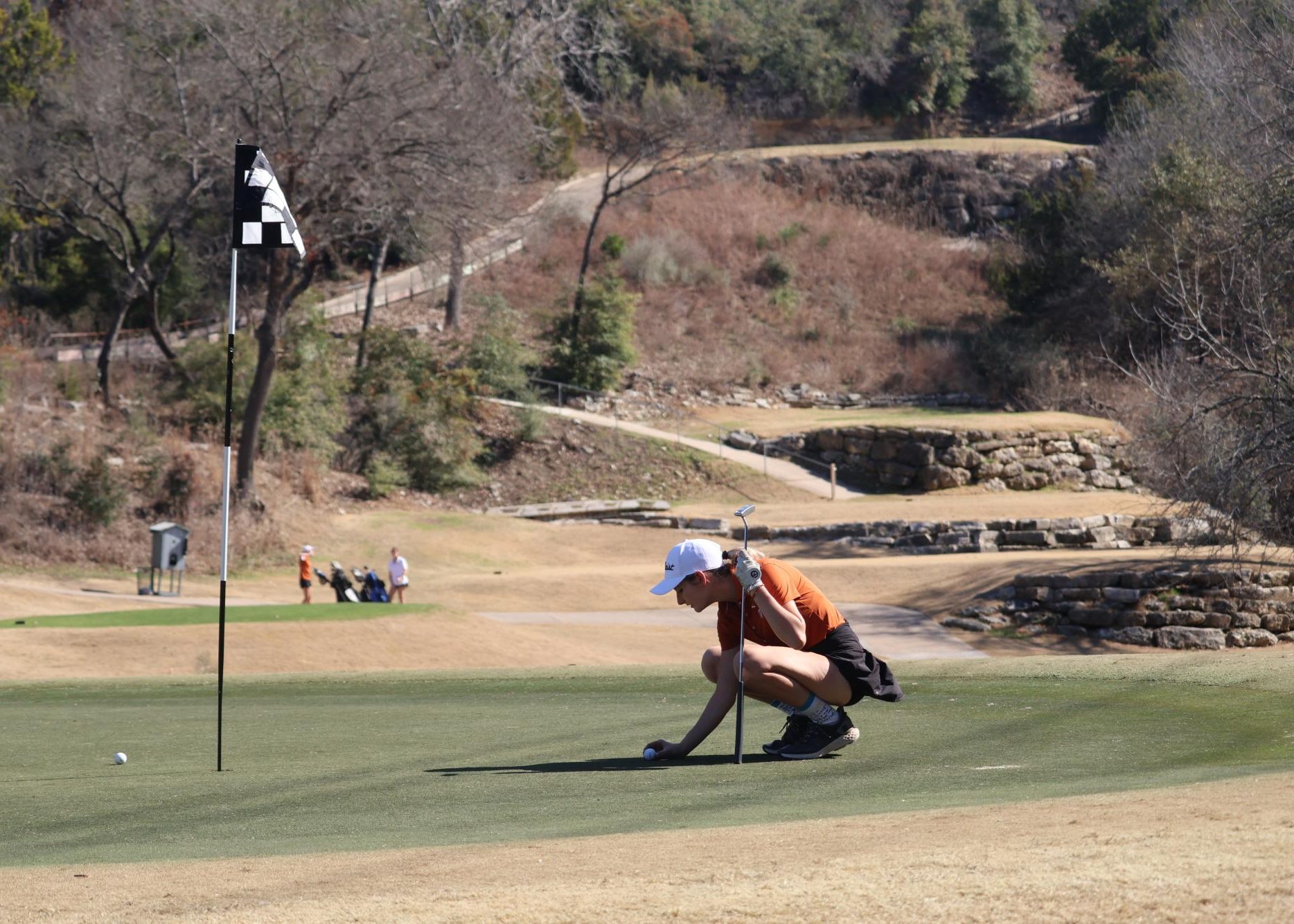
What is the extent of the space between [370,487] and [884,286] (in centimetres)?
3178

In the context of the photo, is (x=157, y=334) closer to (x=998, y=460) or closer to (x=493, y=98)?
(x=493, y=98)

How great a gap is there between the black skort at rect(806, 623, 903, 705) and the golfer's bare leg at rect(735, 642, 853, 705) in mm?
42

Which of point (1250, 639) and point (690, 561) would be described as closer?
point (690, 561)

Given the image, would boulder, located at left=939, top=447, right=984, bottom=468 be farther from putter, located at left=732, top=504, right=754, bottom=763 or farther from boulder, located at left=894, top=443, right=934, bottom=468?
putter, located at left=732, top=504, right=754, bottom=763

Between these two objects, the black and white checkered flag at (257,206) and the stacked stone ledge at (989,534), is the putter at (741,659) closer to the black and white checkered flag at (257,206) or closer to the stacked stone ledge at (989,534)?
the black and white checkered flag at (257,206)

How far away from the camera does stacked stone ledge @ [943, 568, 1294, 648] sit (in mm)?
26812

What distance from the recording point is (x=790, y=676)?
28.6 ft

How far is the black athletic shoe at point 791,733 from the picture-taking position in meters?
9.09

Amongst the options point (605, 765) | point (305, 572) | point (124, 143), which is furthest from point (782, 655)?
point (124, 143)

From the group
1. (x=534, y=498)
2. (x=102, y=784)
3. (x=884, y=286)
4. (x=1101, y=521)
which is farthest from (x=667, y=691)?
(x=884, y=286)

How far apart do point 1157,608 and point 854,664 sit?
67.7 feet

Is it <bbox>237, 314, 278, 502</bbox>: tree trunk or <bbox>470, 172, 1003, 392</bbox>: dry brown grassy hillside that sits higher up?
<bbox>470, 172, 1003, 392</bbox>: dry brown grassy hillside

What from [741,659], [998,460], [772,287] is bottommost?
[741,659]

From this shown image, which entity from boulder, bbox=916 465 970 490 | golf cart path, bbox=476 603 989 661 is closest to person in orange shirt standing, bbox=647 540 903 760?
golf cart path, bbox=476 603 989 661
